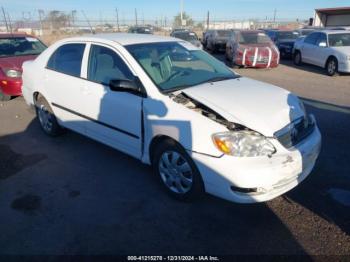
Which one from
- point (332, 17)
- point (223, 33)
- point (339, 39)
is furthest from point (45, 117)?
point (332, 17)

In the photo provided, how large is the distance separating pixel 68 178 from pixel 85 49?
1.75m

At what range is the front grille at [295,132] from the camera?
290 centimetres

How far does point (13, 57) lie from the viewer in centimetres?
749

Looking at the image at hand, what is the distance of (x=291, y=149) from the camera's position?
115 inches

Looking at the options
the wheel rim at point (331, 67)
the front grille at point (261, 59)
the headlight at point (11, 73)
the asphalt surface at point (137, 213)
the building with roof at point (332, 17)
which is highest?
the building with roof at point (332, 17)

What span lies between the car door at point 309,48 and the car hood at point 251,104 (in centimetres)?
992

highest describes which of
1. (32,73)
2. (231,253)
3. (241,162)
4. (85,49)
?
(85,49)

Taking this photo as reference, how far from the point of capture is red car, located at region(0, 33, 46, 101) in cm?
→ 702

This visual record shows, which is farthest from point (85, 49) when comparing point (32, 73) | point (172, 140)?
point (172, 140)

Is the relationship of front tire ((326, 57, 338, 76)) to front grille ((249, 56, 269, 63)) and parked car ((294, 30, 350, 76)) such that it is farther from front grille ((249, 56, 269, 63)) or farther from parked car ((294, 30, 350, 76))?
front grille ((249, 56, 269, 63))

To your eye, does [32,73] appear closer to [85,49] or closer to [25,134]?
[25,134]

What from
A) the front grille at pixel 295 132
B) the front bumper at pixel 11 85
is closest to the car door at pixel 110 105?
the front grille at pixel 295 132

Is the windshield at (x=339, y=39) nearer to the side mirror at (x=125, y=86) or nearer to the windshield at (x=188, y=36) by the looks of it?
the windshield at (x=188, y=36)

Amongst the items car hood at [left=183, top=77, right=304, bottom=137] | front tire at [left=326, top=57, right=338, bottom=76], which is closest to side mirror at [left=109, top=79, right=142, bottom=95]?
car hood at [left=183, top=77, right=304, bottom=137]
